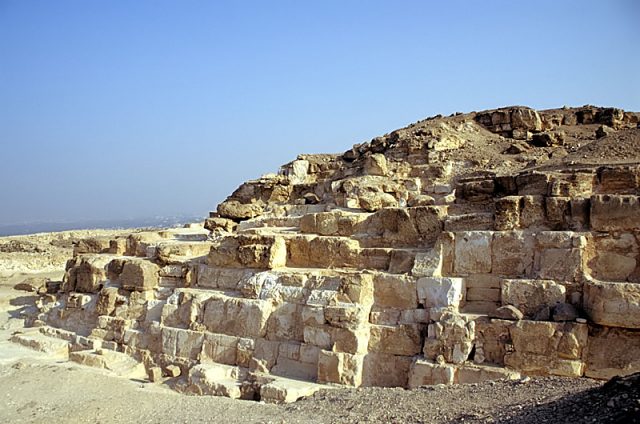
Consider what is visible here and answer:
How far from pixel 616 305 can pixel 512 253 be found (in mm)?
1357

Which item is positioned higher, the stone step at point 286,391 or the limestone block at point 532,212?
the limestone block at point 532,212

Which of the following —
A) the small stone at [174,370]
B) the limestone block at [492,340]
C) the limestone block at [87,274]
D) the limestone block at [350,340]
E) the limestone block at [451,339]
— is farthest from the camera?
the limestone block at [87,274]

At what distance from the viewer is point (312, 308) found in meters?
7.62

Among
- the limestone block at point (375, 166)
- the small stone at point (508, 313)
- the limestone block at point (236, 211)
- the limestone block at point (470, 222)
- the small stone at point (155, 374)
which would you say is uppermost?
the limestone block at point (375, 166)

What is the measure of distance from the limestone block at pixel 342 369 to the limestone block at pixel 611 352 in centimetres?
268

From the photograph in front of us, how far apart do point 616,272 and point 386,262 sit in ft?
9.75

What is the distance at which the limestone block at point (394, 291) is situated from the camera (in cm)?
731

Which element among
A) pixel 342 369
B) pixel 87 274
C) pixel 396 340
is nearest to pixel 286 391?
pixel 342 369

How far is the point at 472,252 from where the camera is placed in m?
7.20

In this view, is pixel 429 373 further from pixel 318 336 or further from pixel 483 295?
pixel 318 336

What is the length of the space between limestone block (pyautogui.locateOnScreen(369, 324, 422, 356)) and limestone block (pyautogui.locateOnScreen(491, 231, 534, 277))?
132 cm

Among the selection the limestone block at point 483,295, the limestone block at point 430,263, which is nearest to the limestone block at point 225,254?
the limestone block at point 430,263

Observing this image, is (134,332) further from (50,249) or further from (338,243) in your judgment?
(50,249)

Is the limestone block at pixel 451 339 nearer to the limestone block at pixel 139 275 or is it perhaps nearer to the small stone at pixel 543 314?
the small stone at pixel 543 314
